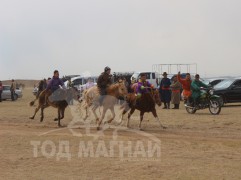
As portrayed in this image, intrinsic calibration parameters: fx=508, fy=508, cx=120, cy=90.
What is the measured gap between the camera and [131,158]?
11.4 m

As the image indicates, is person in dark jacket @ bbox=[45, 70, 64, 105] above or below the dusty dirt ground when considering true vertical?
above

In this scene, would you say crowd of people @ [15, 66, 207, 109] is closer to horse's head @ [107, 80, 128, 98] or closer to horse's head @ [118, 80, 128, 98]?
horse's head @ [107, 80, 128, 98]

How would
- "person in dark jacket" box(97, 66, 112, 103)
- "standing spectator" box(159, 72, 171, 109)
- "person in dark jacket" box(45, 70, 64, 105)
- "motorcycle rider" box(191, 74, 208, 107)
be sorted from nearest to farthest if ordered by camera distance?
"person in dark jacket" box(97, 66, 112, 103), "person in dark jacket" box(45, 70, 64, 105), "motorcycle rider" box(191, 74, 208, 107), "standing spectator" box(159, 72, 171, 109)

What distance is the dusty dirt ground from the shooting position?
32.6ft

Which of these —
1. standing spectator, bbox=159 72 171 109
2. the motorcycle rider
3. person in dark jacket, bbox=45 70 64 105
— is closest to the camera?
person in dark jacket, bbox=45 70 64 105

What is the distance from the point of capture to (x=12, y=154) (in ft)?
40.0

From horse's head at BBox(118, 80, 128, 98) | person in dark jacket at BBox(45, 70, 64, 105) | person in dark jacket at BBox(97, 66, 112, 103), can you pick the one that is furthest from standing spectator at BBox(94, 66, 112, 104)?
person in dark jacket at BBox(45, 70, 64, 105)

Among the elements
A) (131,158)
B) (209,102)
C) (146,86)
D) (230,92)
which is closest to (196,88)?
(209,102)

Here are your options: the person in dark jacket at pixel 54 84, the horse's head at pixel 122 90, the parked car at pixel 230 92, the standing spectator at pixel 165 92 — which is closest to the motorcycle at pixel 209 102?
the parked car at pixel 230 92

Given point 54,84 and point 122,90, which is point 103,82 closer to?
point 122,90

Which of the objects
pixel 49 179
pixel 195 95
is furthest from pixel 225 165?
pixel 195 95

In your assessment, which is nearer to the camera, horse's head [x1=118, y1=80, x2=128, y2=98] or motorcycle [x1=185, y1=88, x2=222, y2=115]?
horse's head [x1=118, y1=80, x2=128, y2=98]

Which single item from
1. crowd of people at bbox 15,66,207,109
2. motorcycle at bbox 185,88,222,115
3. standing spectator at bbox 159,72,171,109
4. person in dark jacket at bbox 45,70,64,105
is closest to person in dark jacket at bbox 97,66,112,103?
crowd of people at bbox 15,66,207,109

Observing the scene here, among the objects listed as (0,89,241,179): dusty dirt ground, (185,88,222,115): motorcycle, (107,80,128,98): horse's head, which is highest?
(107,80,128,98): horse's head
